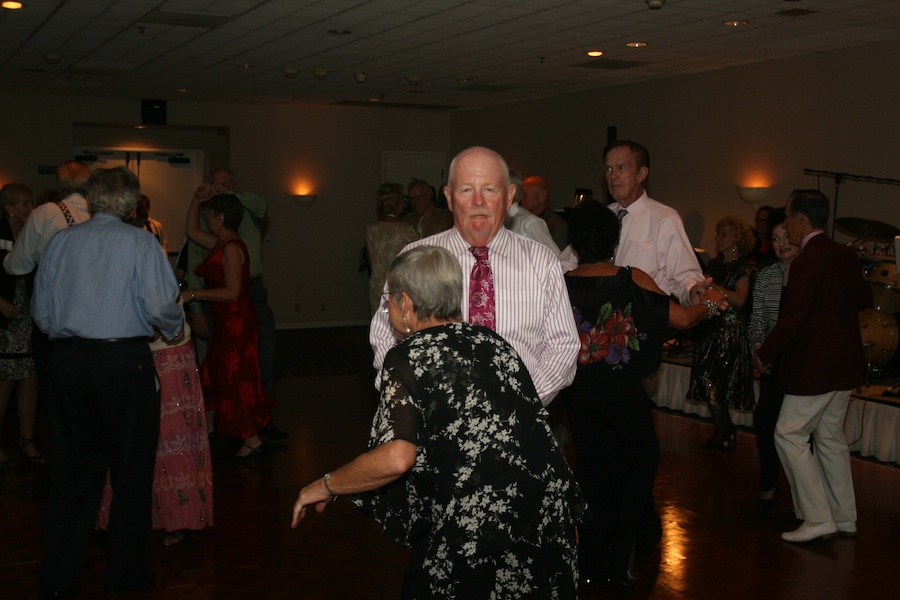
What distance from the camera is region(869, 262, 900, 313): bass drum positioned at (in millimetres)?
7672

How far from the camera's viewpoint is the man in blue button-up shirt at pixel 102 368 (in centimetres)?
366

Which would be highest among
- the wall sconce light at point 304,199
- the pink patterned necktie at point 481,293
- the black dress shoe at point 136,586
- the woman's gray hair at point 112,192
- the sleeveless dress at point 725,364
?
the woman's gray hair at point 112,192

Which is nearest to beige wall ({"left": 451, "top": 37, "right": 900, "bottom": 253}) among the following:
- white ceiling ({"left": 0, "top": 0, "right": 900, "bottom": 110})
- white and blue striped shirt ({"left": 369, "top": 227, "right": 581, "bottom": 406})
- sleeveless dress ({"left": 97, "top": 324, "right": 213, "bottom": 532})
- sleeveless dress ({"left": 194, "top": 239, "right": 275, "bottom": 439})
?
white ceiling ({"left": 0, "top": 0, "right": 900, "bottom": 110})

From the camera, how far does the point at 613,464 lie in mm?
4051

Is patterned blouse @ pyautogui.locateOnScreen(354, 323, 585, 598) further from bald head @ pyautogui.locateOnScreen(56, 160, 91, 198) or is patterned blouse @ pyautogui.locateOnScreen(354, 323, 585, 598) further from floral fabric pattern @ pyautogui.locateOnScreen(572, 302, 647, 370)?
bald head @ pyautogui.locateOnScreen(56, 160, 91, 198)

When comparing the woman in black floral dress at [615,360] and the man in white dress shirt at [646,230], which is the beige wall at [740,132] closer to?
the man in white dress shirt at [646,230]

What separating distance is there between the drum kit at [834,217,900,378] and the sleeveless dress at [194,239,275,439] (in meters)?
4.49

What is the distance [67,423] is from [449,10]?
4.75m

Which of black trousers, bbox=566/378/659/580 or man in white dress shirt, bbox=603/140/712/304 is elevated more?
man in white dress shirt, bbox=603/140/712/304

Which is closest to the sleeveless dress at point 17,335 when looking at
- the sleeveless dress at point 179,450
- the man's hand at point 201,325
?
the man's hand at point 201,325

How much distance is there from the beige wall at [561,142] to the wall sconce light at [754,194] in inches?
→ 4.2

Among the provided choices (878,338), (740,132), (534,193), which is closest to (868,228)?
(878,338)

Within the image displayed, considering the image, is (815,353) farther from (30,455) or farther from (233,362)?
(30,455)

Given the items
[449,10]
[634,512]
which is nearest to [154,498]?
[634,512]
